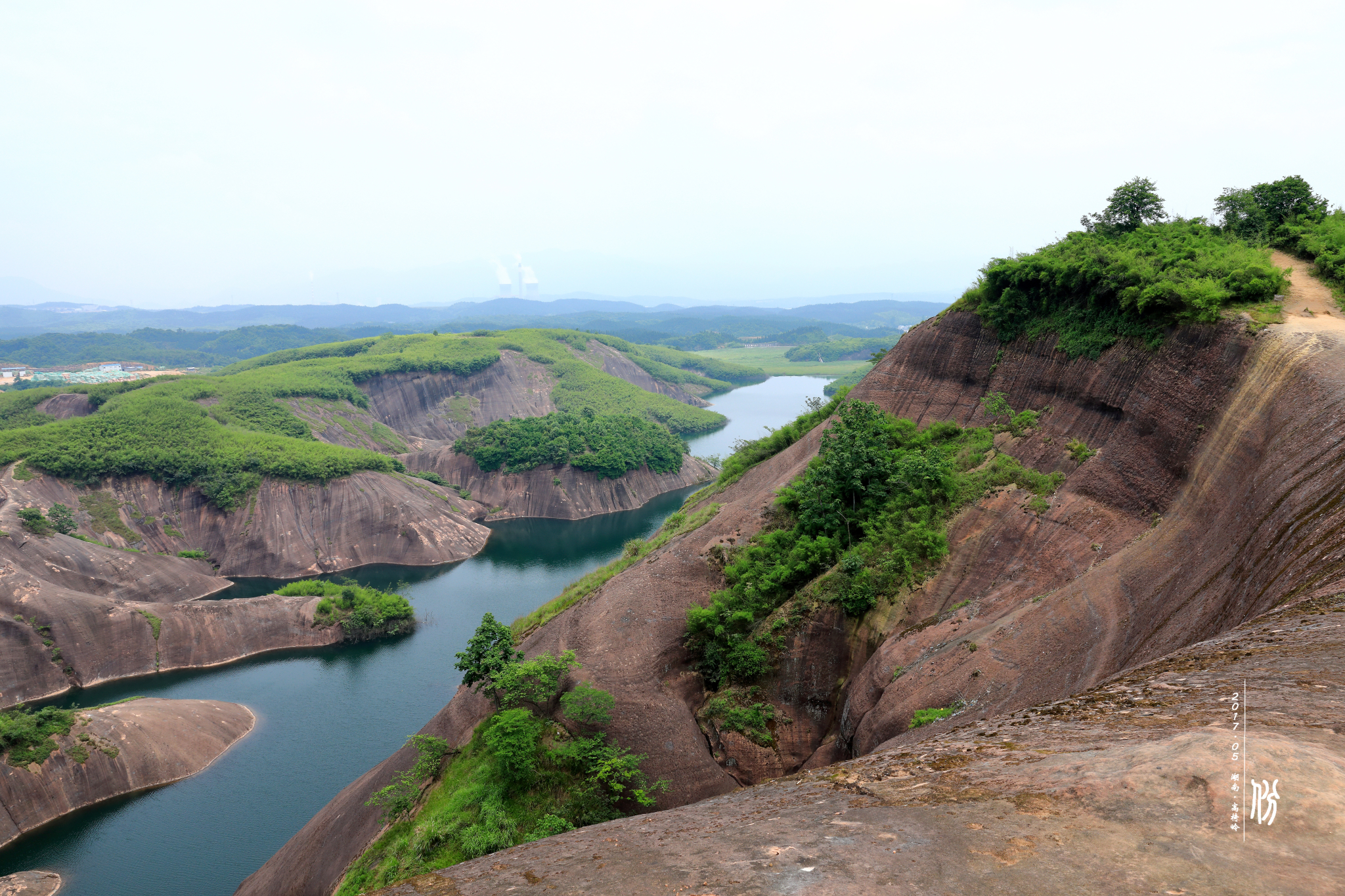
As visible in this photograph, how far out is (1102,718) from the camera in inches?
375

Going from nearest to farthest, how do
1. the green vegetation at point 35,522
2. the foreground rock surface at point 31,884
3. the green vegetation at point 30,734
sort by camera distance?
the foreground rock surface at point 31,884 → the green vegetation at point 30,734 → the green vegetation at point 35,522

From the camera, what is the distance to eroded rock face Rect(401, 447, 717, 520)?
75188mm

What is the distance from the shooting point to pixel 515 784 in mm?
20656

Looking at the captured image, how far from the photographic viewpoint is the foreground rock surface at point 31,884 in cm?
2659

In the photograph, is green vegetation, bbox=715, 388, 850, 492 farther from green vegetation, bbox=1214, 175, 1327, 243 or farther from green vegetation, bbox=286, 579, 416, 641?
green vegetation, bbox=286, 579, 416, 641

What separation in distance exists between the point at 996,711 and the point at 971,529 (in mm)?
6547

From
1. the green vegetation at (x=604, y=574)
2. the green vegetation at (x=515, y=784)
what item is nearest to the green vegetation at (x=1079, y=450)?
the green vegetation at (x=604, y=574)

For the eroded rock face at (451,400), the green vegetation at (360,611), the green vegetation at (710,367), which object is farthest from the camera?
the green vegetation at (710,367)

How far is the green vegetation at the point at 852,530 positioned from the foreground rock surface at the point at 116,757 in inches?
1091

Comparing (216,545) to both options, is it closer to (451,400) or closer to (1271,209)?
(451,400)

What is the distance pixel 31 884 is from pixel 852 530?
3374cm

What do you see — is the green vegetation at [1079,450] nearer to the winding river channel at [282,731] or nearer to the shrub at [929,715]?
the shrub at [929,715]

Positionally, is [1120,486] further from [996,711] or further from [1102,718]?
[1102,718]

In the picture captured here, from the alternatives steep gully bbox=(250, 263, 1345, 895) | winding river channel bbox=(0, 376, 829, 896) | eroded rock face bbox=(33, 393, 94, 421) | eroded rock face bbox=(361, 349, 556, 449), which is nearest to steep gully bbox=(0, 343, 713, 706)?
eroded rock face bbox=(33, 393, 94, 421)
